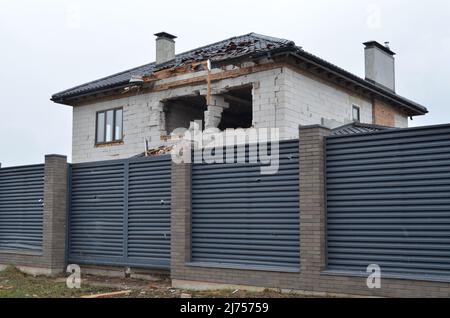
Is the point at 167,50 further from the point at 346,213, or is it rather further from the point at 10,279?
the point at 346,213

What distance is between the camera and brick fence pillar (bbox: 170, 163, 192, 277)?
34.4ft

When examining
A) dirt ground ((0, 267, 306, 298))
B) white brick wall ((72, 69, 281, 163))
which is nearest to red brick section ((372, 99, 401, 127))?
white brick wall ((72, 69, 281, 163))

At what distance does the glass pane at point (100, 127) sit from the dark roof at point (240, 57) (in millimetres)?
1023

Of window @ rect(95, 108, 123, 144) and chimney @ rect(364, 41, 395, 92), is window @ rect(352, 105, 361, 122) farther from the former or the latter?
window @ rect(95, 108, 123, 144)

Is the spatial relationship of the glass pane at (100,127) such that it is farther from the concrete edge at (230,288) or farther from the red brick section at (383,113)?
the concrete edge at (230,288)

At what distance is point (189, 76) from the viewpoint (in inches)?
694

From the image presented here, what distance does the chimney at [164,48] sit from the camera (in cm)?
2134

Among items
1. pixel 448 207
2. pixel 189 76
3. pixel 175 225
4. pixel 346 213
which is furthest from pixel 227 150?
pixel 189 76

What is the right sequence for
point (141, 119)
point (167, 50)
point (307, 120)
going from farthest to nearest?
point (167, 50)
point (141, 119)
point (307, 120)

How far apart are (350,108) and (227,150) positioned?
31.8 feet

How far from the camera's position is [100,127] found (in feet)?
67.9

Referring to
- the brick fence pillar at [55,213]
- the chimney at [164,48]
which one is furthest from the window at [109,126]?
the brick fence pillar at [55,213]

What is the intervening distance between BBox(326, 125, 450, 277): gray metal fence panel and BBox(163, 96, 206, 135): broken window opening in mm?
10394

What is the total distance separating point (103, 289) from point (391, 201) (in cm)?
595
